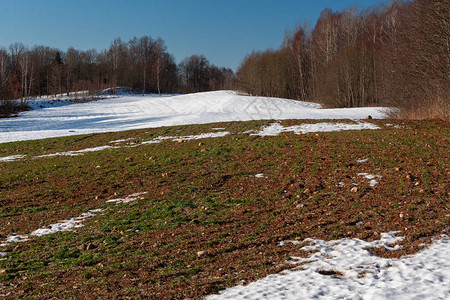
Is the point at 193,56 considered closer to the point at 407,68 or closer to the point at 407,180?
the point at 407,68

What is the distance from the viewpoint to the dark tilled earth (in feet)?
16.8

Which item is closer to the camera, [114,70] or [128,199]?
[128,199]

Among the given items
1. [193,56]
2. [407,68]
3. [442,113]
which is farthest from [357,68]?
[193,56]

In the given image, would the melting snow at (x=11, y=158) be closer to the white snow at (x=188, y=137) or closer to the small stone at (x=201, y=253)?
the white snow at (x=188, y=137)

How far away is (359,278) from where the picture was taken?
14.6 feet

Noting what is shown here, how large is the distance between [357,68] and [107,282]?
42.6 m

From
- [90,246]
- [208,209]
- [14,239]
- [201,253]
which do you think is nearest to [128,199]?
[208,209]

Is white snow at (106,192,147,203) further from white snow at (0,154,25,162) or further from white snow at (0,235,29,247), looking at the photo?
white snow at (0,154,25,162)

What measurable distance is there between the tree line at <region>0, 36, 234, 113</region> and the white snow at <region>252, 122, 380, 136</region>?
197ft

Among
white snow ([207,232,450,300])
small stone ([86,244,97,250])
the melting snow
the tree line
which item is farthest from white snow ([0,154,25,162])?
the tree line

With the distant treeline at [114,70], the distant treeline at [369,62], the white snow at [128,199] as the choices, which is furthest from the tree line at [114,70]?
the white snow at [128,199]

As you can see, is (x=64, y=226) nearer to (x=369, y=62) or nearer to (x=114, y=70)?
(x=369, y=62)

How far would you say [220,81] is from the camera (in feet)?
428

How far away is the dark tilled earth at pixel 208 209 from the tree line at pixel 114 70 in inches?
2515
